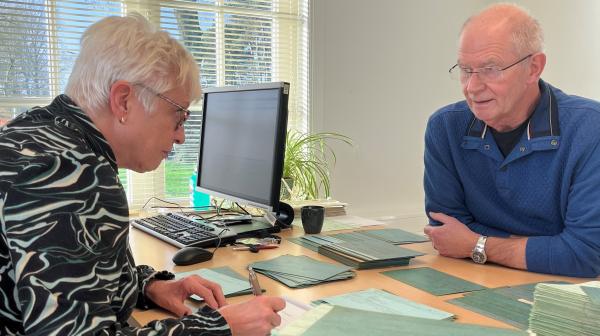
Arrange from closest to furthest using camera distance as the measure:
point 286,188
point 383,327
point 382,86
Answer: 1. point 383,327
2. point 286,188
3. point 382,86

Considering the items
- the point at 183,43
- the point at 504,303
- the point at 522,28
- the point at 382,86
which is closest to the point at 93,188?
the point at 504,303

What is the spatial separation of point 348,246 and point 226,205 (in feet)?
3.14

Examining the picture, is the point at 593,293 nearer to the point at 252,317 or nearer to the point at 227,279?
the point at 252,317

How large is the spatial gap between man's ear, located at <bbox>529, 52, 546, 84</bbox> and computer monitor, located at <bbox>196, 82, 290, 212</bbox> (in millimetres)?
743

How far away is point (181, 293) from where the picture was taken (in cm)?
121

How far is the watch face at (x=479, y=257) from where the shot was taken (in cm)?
152

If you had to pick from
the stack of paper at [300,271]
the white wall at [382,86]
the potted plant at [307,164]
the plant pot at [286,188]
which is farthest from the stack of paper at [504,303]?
the white wall at [382,86]

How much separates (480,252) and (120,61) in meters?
1.07

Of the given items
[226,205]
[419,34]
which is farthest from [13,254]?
[419,34]

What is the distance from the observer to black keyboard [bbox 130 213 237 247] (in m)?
1.71

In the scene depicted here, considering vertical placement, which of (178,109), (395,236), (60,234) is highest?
(178,109)

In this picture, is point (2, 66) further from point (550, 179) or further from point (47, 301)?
point (550, 179)

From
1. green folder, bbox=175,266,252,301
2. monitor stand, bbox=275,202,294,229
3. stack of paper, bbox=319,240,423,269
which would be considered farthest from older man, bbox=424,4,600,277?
green folder, bbox=175,266,252,301

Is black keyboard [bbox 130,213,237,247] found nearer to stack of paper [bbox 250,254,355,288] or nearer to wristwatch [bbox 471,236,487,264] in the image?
stack of paper [bbox 250,254,355,288]
